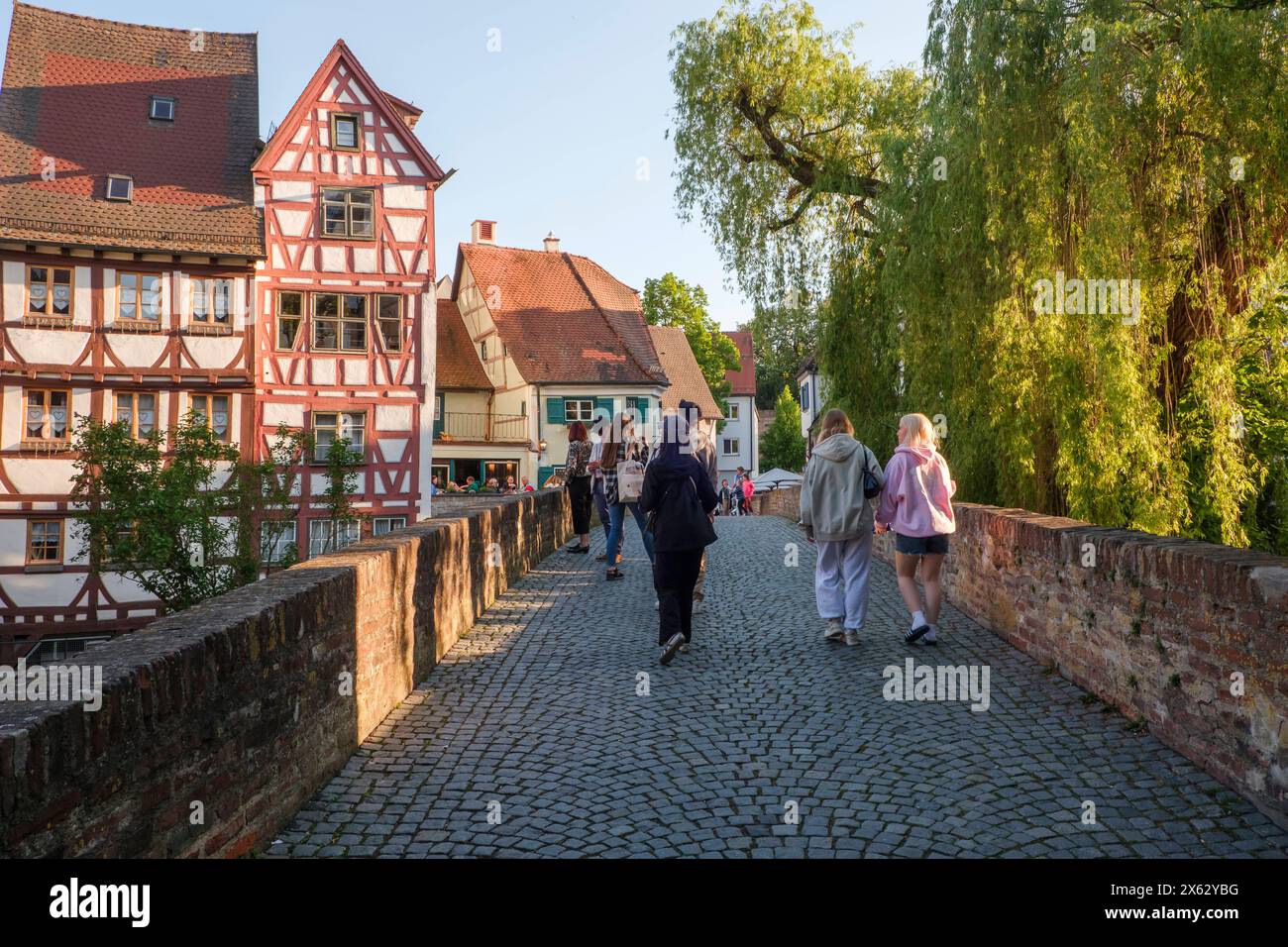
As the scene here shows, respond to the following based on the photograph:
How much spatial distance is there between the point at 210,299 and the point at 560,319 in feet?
66.4

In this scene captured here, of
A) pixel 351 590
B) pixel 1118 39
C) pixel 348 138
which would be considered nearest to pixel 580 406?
pixel 348 138

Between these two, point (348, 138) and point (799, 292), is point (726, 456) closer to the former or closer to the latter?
point (348, 138)

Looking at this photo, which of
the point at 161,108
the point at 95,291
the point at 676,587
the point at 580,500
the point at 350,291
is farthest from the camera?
the point at 161,108

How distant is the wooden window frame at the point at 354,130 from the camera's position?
90.1ft

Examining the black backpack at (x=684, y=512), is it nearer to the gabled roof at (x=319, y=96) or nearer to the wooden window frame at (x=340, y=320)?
the wooden window frame at (x=340, y=320)

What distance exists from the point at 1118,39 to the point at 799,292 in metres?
9.11

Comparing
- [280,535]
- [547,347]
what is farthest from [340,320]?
[547,347]

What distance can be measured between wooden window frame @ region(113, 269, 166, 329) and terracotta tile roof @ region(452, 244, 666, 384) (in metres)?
17.9

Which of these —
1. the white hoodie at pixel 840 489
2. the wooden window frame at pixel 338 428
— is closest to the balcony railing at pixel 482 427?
the wooden window frame at pixel 338 428

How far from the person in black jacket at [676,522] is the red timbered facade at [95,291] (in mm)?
18923

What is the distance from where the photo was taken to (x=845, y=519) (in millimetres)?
8570

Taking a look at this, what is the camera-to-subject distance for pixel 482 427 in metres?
43.9

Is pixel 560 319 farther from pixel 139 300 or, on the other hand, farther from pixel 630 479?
pixel 630 479

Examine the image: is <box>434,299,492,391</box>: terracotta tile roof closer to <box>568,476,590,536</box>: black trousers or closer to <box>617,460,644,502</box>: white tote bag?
<box>568,476,590,536</box>: black trousers
